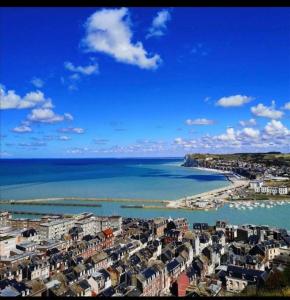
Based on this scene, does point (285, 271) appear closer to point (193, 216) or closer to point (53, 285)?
point (53, 285)

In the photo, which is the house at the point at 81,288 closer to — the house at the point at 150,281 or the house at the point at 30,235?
the house at the point at 150,281

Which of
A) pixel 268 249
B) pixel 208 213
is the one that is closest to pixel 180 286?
pixel 268 249

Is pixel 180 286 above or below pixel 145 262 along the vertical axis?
below

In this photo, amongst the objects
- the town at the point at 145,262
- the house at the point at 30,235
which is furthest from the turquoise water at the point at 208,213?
the house at the point at 30,235

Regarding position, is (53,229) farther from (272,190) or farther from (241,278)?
(272,190)

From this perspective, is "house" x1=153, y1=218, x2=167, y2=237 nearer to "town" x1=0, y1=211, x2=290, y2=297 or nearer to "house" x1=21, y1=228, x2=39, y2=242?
"town" x1=0, y1=211, x2=290, y2=297

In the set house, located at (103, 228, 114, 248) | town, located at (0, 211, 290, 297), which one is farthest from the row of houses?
house, located at (103, 228, 114, 248)
